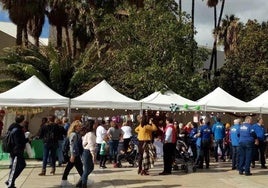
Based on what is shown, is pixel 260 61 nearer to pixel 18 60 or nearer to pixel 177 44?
pixel 177 44

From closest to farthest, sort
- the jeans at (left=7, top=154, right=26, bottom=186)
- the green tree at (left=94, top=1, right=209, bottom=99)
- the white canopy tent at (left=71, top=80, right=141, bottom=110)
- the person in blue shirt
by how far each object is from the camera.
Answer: the jeans at (left=7, top=154, right=26, bottom=186) → the white canopy tent at (left=71, top=80, right=141, bottom=110) → the person in blue shirt → the green tree at (left=94, top=1, right=209, bottom=99)

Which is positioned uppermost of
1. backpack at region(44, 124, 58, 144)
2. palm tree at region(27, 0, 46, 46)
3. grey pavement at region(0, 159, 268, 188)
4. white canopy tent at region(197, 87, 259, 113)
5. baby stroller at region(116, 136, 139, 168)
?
palm tree at region(27, 0, 46, 46)

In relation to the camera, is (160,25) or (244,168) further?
(160,25)

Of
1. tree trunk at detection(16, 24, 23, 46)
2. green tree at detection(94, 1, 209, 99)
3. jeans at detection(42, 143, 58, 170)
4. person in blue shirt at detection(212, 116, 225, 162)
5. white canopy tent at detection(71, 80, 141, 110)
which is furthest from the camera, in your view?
tree trunk at detection(16, 24, 23, 46)

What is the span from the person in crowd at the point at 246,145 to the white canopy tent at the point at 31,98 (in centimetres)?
644

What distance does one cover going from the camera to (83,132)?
12.0m

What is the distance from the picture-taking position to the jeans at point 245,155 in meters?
14.2

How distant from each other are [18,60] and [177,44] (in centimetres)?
976

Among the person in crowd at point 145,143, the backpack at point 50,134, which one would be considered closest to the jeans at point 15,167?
the backpack at point 50,134

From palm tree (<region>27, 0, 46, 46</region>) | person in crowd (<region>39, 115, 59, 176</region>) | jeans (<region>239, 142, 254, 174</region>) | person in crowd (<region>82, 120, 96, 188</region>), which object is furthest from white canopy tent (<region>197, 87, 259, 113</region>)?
palm tree (<region>27, 0, 46, 46</region>)

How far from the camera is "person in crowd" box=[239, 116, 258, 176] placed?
14.3m

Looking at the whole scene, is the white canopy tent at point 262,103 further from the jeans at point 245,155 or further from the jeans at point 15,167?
the jeans at point 15,167

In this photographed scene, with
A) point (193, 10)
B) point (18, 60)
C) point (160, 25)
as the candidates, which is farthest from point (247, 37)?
point (18, 60)

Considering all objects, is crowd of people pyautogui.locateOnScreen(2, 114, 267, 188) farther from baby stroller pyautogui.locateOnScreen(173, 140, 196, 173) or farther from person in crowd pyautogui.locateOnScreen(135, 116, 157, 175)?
baby stroller pyautogui.locateOnScreen(173, 140, 196, 173)
